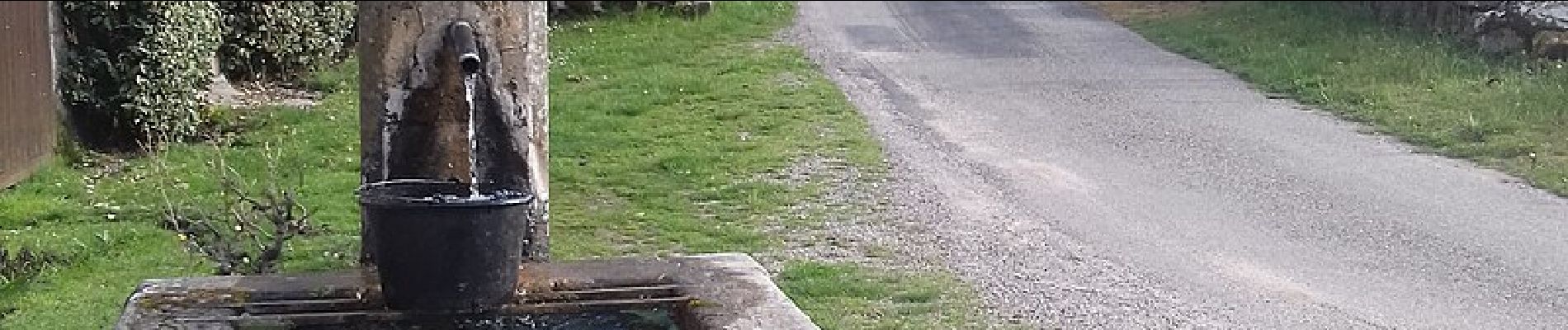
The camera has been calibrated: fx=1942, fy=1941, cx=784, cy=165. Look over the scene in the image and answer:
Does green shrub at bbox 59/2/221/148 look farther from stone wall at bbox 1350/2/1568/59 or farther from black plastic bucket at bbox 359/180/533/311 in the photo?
stone wall at bbox 1350/2/1568/59

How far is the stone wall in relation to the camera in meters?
11.3

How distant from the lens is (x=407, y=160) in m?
5.66

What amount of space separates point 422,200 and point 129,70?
4803 mm

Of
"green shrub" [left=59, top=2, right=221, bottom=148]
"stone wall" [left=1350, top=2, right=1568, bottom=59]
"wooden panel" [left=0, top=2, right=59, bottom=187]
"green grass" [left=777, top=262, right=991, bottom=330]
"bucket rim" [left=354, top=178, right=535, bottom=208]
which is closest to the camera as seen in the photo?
"bucket rim" [left=354, top=178, right=535, bottom=208]

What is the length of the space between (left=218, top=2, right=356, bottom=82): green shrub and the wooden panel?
219cm

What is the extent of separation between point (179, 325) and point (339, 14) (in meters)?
8.31

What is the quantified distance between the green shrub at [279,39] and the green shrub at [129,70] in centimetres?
154

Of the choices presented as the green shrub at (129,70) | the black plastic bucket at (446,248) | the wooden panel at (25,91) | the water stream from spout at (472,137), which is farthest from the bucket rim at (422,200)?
the green shrub at (129,70)

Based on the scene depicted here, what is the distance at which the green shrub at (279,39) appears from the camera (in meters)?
11.4

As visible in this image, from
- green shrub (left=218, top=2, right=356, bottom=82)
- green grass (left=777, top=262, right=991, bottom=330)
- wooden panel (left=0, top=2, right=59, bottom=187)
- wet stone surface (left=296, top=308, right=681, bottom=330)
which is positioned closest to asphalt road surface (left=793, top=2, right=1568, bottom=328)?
green grass (left=777, top=262, right=991, bottom=330)

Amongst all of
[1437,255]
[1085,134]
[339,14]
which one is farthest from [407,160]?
[339,14]

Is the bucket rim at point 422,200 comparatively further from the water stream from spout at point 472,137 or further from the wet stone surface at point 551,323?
the wet stone surface at point 551,323

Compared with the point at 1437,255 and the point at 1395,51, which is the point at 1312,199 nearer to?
the point at 1437,255

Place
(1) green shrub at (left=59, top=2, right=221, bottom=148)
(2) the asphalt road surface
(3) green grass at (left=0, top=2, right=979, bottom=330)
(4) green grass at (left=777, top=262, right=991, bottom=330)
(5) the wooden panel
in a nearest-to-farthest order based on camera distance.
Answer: (4) green grass at (left=777, top=262, right=991, bottom=330) < (2) the asphalt road surface < (3) green grass at (left=0, top=2, right=979, bottom=330) < (5) the wooden panel < (1) green shrub at (left=59, top=2, right=221, bottom=148)
